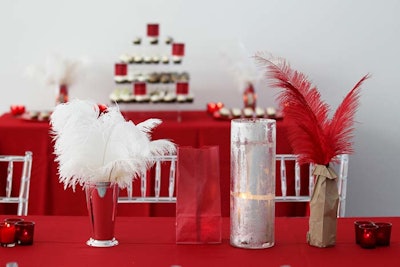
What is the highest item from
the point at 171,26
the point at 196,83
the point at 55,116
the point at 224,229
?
the point at 171,26

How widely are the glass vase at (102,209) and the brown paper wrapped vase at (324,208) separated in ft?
1.53

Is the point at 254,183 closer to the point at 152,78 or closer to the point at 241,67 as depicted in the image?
the point at 152,78

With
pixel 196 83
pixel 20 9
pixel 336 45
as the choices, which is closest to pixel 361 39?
pixel 336 45

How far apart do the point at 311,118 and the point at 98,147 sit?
1.63 ft

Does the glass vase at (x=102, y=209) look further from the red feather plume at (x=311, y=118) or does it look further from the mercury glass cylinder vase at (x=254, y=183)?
the red feather plume at (x=311, y=118)

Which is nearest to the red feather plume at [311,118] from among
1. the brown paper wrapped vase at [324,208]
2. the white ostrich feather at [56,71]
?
the brown paper wrapped vase at [324,208]

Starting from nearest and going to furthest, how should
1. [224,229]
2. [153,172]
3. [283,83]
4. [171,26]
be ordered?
[283,83]
[224,229]
[153,172]
[171,26]

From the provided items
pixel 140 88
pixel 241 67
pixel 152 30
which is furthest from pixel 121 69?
Answer: pixel 241 67

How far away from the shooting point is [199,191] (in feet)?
6.81

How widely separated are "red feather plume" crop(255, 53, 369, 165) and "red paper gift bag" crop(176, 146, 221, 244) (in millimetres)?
205

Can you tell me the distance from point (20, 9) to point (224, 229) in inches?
107

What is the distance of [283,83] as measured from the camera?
2.06 meters

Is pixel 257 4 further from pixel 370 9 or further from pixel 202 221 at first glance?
pixel 202 221

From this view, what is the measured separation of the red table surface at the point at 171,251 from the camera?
1.94 m
